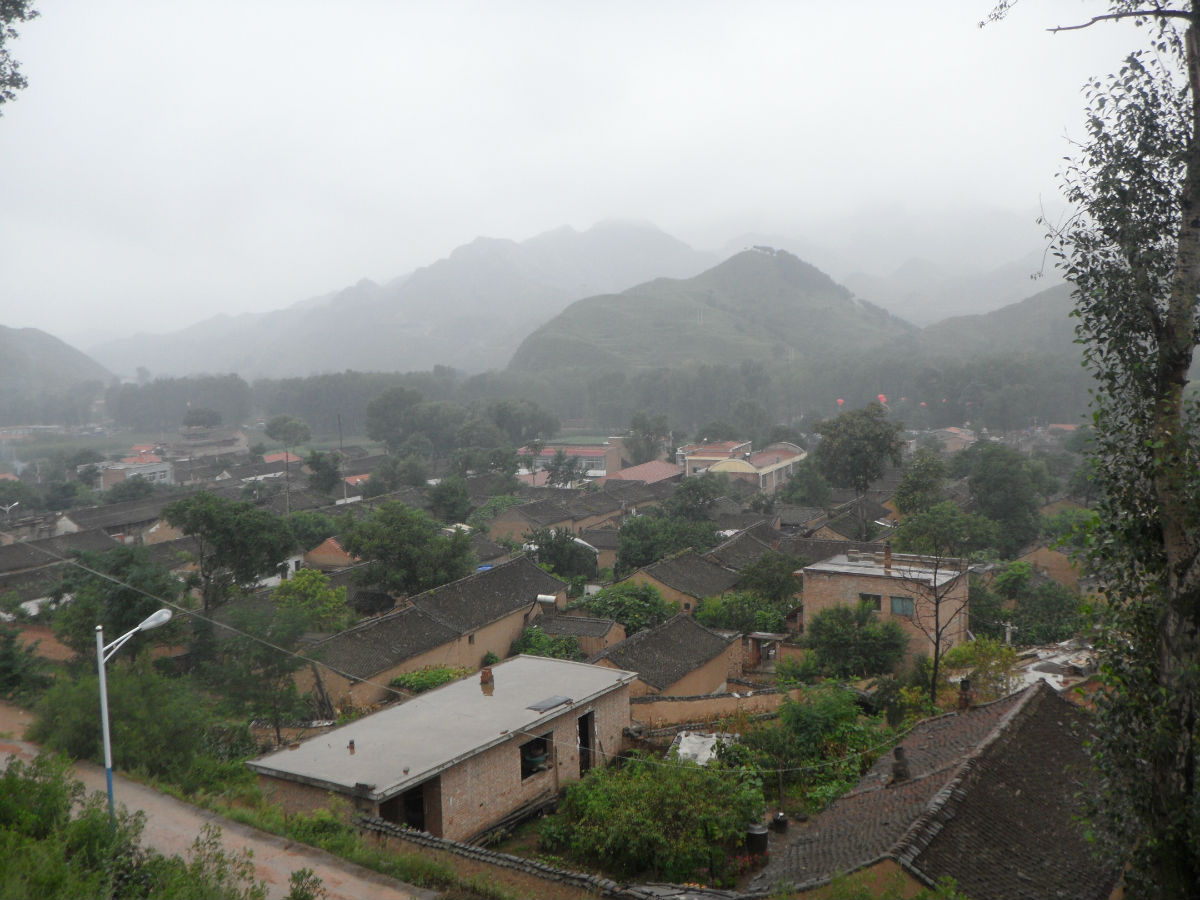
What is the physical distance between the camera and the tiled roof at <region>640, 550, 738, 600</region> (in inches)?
882

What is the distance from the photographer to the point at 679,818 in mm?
8883

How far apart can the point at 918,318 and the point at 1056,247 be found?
207 m

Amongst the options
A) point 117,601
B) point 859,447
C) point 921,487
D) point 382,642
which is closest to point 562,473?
point 859,447

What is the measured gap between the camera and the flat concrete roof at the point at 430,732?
9125mm

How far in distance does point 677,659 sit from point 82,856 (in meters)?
12.0

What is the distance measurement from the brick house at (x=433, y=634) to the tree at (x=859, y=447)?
13.5 m

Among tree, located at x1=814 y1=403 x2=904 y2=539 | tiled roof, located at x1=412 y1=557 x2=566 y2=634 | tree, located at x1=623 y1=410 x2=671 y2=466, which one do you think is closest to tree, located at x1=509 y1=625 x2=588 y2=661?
tiled roof, located at x1=412 y1=557 x2=566 y2=634

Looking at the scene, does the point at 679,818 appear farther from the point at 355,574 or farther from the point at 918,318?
the point at 918,318

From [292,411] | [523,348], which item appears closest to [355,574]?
[292,411]

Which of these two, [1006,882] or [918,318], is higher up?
[918,318]

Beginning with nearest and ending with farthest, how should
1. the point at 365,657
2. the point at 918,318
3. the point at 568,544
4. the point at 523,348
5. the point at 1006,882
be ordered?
1. the point at 1006,882
2. the point at 365,657
3. the point at 568,544
4. the point at 523,348
5. the point at 918,318

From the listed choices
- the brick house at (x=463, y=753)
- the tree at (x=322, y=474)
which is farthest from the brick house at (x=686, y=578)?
the tree at (x=322, y=474)

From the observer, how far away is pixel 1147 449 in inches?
205

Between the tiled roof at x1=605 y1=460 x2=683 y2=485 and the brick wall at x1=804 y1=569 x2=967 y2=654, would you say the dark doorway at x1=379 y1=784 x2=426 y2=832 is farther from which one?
the tiled roof at x1=605 y1=460 x2=683 y2=485
